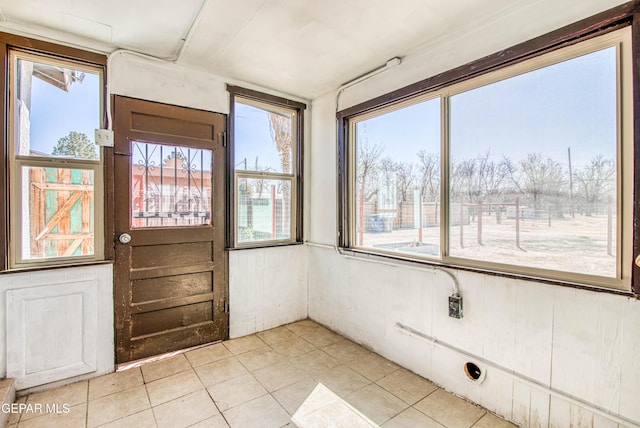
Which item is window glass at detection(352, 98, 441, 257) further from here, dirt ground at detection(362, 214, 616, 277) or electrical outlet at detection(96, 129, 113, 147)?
electrical outlet at detection(96, 129, 113, 147)

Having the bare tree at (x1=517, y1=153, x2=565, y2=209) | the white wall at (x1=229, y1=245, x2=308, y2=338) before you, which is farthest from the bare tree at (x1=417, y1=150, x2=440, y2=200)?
the white wall at (x1=229, y1=245, x2=308, y2=338)

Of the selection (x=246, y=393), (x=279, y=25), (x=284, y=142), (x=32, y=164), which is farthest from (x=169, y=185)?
(x=246, y=393)

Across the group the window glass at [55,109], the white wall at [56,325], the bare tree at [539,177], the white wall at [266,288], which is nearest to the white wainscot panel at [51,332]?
the white wall at [56,325]

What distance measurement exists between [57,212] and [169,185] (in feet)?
2.61

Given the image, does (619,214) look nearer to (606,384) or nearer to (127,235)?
(606,384)

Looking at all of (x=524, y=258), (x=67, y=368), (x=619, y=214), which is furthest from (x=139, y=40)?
(x=619, y=214)

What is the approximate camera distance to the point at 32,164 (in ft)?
7.28

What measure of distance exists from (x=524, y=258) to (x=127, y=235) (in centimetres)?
289

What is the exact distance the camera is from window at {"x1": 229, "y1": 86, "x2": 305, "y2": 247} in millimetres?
3164

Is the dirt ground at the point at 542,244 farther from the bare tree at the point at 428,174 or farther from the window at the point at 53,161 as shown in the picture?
the window at the point at 53,161

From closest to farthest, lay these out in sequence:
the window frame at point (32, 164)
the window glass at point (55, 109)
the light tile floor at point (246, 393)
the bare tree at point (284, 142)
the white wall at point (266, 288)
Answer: the light tile floor at point (246, 393) < the window frame at point (32, 164) < the window glass at point (55, 109) < the white wall at point (266, 288) < the bare tree at point (284, 142)

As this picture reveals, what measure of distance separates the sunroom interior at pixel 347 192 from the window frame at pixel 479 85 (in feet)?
0.05

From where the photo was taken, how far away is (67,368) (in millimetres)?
2291

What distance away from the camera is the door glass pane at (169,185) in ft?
8.55
